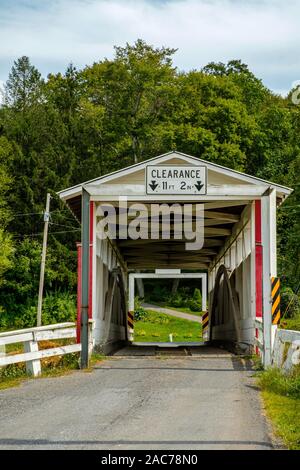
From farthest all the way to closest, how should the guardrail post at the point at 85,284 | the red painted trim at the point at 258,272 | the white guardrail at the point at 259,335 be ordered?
the red painted trim at the point at 258,272 < the white guardrail at the point at 259,335 < the guardrail post at the point at 85,284

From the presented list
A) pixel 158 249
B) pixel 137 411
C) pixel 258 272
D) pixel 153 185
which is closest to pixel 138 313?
pixel 158 249

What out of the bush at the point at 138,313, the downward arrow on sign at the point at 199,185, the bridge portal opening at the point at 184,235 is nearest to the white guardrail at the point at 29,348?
the bridge portal opening at the point at 184,235

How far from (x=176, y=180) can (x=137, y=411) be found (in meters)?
5.90

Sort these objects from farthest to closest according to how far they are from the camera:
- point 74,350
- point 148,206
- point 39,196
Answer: point 39,196
point 148,206
point 74,350

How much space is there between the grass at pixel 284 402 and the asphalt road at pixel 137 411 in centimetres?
15

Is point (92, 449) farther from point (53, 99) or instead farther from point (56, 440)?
point (53, 99)

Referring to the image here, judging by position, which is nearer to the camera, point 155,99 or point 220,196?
point 220,196

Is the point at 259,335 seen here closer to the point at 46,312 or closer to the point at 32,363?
the point at 32,363

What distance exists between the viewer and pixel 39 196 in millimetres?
49281

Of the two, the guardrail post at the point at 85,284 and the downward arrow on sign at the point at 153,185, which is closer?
the guardrail post at the point at 85,284

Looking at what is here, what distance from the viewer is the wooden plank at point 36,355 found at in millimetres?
12344

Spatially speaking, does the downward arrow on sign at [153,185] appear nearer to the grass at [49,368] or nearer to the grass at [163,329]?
the grass at [49,368]
